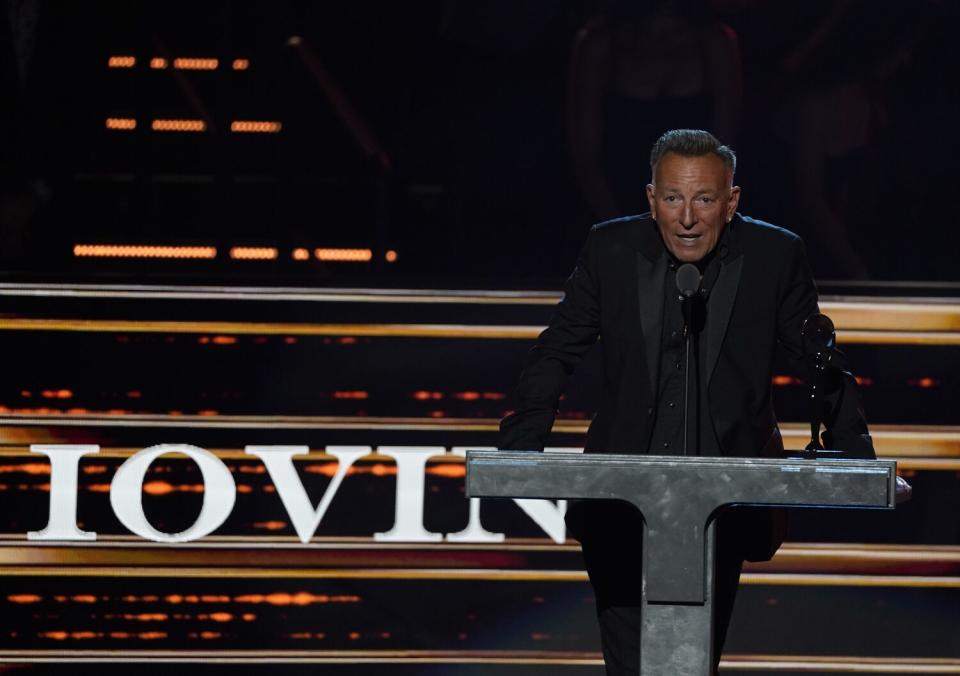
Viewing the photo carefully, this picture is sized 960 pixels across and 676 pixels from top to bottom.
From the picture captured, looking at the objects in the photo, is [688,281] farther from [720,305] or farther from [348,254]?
[348,254]

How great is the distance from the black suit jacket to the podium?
455mm

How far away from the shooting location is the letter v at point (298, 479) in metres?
4.03

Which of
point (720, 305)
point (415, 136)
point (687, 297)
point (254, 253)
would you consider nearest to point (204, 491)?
point (254, 253)

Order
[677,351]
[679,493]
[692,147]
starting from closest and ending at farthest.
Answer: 1. [679,493]
2. [692,147]
3. [677,351]

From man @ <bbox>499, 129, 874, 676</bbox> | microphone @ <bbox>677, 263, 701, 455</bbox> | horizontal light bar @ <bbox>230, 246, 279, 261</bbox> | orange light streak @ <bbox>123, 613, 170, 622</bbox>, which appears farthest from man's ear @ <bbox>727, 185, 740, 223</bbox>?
orange light streak @ <bbox>123, 613, 170, 622</bbox>

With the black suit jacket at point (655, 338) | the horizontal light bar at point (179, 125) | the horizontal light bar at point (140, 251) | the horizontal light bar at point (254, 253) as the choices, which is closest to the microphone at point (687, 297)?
the black suit jacket at point (655, 338)

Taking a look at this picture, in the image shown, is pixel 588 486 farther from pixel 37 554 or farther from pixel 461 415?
pixel 37 554

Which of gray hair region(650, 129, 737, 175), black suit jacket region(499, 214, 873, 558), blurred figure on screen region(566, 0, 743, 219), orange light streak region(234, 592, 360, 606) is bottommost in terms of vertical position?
orange light streak region(234, 592, 360, 606)

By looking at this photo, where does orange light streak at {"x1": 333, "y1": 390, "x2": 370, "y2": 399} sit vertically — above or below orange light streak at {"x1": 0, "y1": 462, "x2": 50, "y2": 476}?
above

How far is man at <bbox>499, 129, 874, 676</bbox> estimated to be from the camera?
2.45 meters

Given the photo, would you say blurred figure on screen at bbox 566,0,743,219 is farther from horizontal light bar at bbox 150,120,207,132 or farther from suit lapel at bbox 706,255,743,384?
suit lapel at bbox 706,255,743,384

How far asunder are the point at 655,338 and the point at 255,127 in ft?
6.44

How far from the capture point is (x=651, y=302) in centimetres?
254

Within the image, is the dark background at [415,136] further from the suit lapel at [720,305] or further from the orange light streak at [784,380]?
the suit lapel at [720,305]
